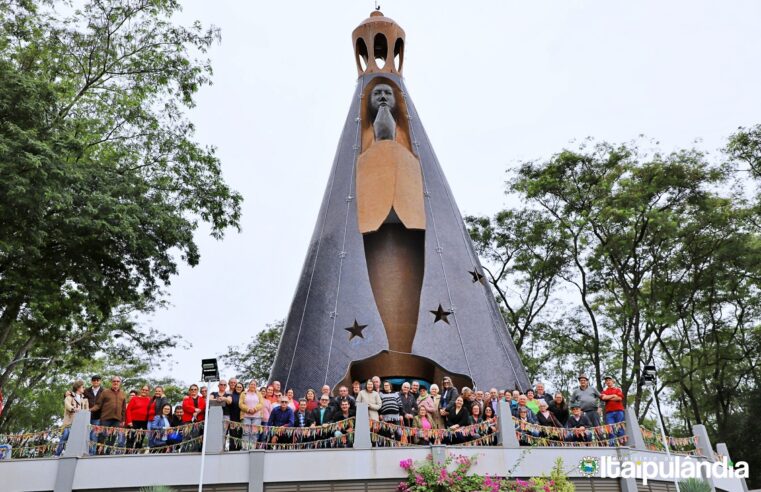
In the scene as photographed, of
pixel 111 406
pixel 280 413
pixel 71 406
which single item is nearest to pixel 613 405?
pixel 280 413

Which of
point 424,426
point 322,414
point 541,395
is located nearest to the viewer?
point 424,426

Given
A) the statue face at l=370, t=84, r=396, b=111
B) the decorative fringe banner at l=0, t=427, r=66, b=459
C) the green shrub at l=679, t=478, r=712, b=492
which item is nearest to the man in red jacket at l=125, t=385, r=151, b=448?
the decorative fringe banner at l=0, t=427, r=66, b=459

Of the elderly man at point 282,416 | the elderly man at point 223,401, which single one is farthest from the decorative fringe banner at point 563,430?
the elderly man at point 223,401

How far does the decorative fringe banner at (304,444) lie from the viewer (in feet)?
34.0

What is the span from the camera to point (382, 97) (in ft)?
64.2

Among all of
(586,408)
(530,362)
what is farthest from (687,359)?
(586,408)

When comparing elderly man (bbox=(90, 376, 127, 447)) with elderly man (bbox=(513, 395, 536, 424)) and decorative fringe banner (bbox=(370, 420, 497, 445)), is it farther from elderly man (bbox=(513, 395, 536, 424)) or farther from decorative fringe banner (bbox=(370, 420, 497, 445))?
elderly man (bbox=(513, 395, 536, 424))

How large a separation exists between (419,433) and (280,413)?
2256 millimetres

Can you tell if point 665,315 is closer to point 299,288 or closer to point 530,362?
point 530,362

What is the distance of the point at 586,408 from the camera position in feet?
39.0

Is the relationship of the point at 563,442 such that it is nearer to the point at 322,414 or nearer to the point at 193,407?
the point at 322,414

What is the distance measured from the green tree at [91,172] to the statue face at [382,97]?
488cm

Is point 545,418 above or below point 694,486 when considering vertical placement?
above

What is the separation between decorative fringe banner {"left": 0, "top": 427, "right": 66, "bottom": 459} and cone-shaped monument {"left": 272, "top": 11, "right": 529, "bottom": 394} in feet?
18.5
